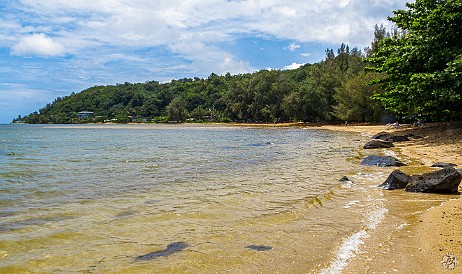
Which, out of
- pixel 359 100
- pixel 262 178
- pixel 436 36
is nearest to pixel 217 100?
pixel 359 100

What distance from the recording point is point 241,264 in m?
5.71

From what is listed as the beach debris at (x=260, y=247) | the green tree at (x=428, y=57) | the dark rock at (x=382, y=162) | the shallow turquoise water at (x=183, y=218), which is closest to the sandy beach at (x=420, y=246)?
the shallow turquoise water at (x=183, y=218)

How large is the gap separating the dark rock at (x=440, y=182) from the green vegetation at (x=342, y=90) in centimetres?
1321

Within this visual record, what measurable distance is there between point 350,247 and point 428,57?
2363cm

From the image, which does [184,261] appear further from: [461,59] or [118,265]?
[461,59]

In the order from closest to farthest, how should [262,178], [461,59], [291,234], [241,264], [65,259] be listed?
[241,264]
[65,259]
[291,234]
[262,178]
[461,59]

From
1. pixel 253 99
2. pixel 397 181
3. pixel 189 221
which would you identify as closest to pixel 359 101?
pixel 253 99

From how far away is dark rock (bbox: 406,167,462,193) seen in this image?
405 inches

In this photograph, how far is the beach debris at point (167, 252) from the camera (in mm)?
6109

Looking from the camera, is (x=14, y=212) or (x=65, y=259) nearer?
(x=65, y=259)

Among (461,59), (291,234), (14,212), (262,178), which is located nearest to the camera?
(291,234)

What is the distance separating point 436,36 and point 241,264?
82.6 feet

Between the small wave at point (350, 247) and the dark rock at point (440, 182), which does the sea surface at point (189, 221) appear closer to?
the small wave at point (350, 247)

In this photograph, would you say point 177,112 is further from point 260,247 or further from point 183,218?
point 260,247
